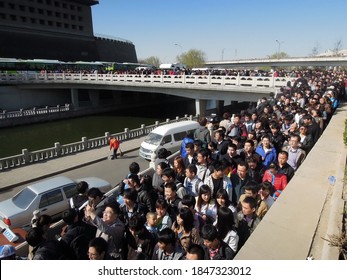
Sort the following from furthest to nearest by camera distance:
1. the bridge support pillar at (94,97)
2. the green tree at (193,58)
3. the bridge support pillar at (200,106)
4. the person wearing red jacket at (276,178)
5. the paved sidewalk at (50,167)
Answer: the green tree at (193,58) → the bridge support pillar at (94,97) → the bridge support pillar at (200,106) → the paved sidewalk at (50,167) → the person wearing red jacket at (276,178)

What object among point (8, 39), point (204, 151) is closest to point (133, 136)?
point (204, 151)

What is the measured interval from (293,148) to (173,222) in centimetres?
388

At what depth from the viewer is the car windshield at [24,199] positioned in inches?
336

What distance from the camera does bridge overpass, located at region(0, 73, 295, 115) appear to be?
25030mm

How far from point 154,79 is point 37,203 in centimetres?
2376

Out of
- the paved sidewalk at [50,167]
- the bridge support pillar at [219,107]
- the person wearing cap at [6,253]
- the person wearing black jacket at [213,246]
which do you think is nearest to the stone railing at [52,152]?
the paved sidewalk at [50,167]

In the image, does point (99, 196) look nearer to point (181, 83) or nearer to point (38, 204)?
point (38, 204)

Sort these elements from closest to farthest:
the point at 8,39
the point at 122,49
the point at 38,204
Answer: the point at 38,204 → the point at 8,39 → the point at 122,49

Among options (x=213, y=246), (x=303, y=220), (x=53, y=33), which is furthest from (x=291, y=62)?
(x=213, y=246)

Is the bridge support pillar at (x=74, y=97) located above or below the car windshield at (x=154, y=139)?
above

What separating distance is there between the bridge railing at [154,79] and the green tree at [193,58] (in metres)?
67.6

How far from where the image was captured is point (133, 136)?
882 inches

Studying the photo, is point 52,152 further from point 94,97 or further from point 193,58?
point 193,58

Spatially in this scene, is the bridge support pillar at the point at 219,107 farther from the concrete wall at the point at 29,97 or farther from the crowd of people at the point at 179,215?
the crowd of people at the point at 179,215
